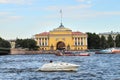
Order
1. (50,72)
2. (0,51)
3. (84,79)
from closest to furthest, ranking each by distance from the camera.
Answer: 1. (84,79)
2. (50,72)
3. (0,51)

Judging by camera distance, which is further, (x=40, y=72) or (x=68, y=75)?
(x=40, y=72)

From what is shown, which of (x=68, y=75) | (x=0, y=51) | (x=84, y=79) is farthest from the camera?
(x=0, y=51)

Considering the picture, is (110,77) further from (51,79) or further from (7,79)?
(7,79)

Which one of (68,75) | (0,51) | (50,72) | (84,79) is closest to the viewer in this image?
(84,79)

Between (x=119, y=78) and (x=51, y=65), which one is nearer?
(x=119, y=78)

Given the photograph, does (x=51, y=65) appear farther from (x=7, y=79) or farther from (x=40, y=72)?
(x=7, y=79)

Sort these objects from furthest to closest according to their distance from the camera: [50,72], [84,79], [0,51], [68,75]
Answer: [0,51] < [50,72] < [68,75] < [84,79]

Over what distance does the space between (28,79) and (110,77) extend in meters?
7.77

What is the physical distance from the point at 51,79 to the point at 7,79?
13.4 feet

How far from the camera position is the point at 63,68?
2279 inches

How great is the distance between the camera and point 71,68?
57969 millimetres

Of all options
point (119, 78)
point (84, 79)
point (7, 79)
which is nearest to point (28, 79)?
point (7, 79)

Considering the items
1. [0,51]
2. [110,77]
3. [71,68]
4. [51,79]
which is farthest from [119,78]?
[0,51]

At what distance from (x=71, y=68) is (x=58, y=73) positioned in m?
2.49
